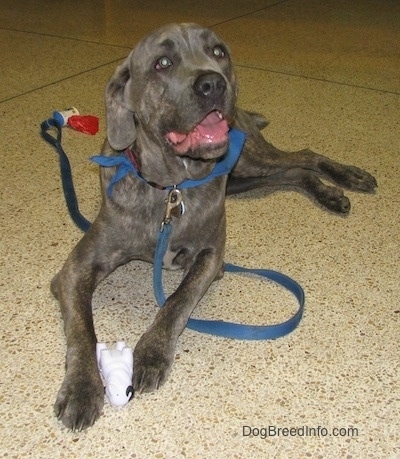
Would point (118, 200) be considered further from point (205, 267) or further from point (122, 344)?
point (122, 344)

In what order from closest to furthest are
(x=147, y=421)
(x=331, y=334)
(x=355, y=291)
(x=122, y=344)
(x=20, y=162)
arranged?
(x=147, y=421), (x=122, y=344), (x=331, y=334), (x=355, y=291), (x=20, y=162)

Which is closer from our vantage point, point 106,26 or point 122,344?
point 122,344

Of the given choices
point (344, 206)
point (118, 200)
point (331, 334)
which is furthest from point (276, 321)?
point (344, 206)

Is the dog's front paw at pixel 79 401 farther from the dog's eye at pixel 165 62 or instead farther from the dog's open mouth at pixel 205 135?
the dog's eye at pixel 165 62

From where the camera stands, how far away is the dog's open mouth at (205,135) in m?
2.30

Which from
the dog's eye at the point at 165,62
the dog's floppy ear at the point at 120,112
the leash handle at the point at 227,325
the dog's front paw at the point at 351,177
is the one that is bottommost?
the dog's front paw at the point at 351,177

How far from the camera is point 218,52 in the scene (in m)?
2.51

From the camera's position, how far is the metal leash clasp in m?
2.54

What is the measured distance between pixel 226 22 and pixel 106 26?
4.18 feet

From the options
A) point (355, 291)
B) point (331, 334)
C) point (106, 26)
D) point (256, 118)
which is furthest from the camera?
point (106, 26)

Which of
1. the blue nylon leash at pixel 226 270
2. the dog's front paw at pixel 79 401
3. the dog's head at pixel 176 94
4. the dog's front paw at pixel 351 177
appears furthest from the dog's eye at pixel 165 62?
the dog's front paw at pixel 351 177

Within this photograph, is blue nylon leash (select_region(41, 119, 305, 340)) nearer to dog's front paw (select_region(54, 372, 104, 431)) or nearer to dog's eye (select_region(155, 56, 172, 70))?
dog's eye (select_region(155, 56, 172, 70))

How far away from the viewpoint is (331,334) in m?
2.44

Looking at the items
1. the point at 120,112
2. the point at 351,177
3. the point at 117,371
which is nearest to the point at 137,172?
the point at 120,112
